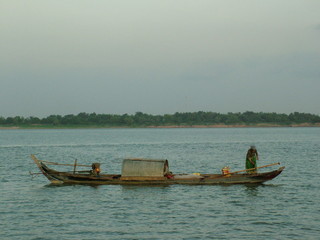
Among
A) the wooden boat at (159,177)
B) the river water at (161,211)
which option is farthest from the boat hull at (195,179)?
the river water at (161,211)

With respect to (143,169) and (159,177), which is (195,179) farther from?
(143,169)

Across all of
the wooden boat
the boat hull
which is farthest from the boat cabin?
the boat hull

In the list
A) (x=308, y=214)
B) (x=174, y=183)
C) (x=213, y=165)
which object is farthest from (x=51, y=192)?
(x=213, y=165)

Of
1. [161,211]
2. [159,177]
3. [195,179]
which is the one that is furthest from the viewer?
[195,179]

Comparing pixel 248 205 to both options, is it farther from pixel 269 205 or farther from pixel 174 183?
pixel 174 183

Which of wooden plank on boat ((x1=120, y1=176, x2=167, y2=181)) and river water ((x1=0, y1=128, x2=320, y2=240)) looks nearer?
river water ((x1=0, y1=128, x2=320, y2=240))

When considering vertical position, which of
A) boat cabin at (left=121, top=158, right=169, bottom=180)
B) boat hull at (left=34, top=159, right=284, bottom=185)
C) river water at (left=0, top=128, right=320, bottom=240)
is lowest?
river water at (left=0, top=128, right=320, bottom=240)

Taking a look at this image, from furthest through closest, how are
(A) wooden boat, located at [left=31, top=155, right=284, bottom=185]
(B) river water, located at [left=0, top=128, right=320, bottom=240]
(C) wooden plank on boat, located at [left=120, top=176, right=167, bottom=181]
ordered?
(A) wooden boat, located at [left=31, top=155, right=284, bottom=185]
(C) wooden plank on boat, located at [left=120, top=176, right=167, bottom=181]
(B) river water, located at [left=0, top=128, right=320, bottom=240]

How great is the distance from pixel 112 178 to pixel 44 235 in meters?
12.6

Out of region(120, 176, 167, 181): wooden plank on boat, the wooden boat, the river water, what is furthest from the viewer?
the wooden boat

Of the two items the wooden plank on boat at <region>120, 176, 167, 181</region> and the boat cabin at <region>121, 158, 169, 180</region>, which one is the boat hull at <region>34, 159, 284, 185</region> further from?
the boat cabin at <region>121, 158, 169, 180</region>

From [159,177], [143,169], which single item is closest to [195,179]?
[159,177]

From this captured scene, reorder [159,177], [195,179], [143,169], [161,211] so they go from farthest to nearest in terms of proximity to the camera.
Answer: [143,169]
[195,179]
[159,177]
[161,211]

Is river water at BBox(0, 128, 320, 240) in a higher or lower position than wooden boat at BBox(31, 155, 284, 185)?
lower
